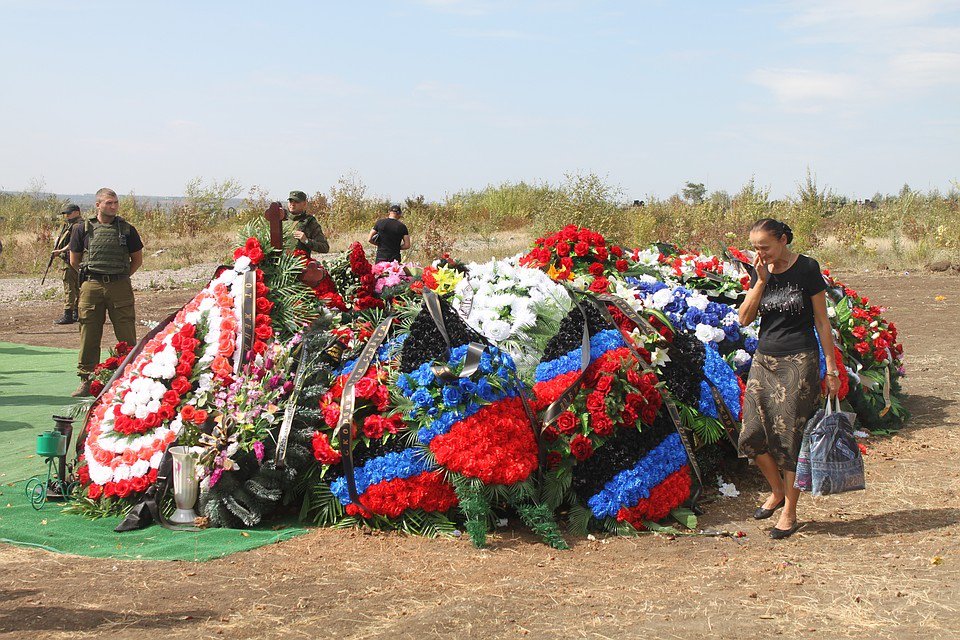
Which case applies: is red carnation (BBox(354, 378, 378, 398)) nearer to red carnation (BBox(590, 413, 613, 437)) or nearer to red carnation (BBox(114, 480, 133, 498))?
red carnation (BBox(590, 413, 613, 437))

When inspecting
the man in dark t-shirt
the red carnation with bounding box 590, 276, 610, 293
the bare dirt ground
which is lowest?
the bare dirt ground

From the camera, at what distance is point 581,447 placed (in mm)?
5434

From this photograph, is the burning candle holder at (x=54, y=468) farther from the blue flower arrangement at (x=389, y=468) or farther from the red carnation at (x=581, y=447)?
the red carnation at (x=581, y=447)

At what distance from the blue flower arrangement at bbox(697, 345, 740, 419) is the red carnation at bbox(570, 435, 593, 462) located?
1082mm

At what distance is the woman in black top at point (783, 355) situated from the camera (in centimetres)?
515

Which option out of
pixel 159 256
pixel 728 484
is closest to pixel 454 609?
pixel 728 484

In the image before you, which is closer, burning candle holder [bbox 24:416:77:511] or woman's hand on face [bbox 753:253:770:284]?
woman's hand on face [bbox 753:253:770:284]

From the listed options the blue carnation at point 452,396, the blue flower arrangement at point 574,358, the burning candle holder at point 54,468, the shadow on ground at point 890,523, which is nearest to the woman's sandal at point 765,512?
the shadow on ground at point 890,523

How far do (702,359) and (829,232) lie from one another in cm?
2046

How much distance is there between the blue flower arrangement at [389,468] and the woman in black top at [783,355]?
182 cm

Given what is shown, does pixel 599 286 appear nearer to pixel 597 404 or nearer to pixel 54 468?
pixel 597 404

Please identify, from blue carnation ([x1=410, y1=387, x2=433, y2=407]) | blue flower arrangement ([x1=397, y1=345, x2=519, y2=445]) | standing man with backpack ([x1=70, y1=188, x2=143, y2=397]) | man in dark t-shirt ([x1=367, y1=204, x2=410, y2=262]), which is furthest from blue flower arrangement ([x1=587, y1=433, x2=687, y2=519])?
man in dark t-shirt ([x1=367, y1=204, x2=410, y2=262])

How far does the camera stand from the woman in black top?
515 centimetres

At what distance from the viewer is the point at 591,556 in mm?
5074
